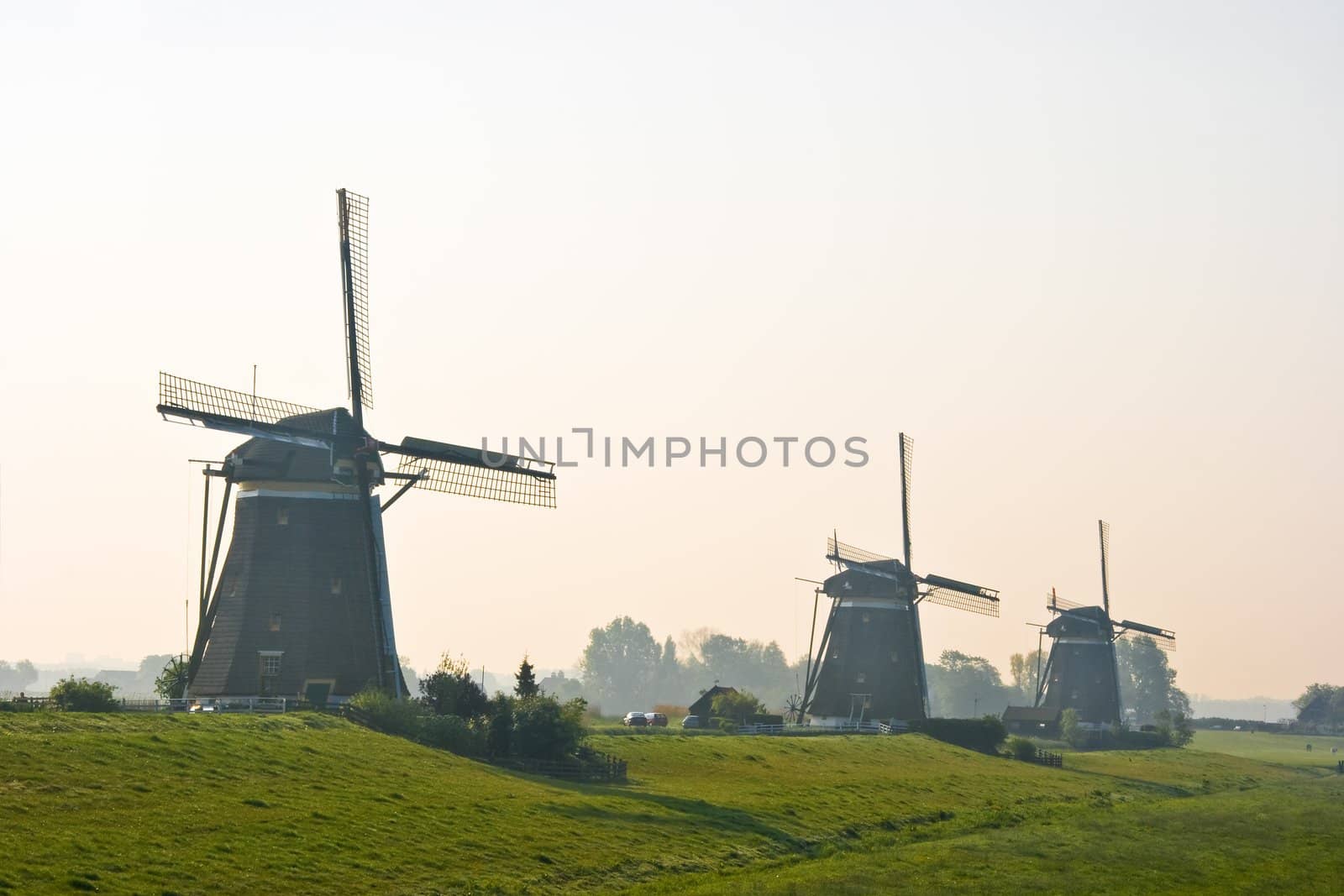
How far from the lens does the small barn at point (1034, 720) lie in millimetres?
136000

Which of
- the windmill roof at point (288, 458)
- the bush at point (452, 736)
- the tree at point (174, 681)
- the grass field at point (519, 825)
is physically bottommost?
the grass field at point (519, 825)

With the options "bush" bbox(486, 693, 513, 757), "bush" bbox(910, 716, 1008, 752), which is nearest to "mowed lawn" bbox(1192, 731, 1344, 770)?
"bush" bbox(910, 716, 1008, 752)

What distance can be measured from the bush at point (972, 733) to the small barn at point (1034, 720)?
39.6 meters

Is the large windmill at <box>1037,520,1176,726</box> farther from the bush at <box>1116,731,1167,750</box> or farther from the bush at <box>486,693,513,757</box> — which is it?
the bush at <box>486,693,513,757</box>

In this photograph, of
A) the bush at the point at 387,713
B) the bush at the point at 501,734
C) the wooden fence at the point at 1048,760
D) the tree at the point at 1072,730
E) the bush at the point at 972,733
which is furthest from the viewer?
the tree at the point at 1072,730

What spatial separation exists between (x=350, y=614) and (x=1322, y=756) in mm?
112431

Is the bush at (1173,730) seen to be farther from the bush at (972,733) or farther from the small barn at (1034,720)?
the bush at (972,733)

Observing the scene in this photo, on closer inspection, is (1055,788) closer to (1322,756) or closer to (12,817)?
(12,817)

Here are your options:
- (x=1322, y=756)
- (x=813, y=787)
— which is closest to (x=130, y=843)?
(x=813, y=787)

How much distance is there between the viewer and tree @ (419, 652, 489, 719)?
2463 inches

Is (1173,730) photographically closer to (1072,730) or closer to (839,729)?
(1072,730)

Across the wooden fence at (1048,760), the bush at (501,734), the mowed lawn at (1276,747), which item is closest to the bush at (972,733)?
the wooden fence at (1048,760)

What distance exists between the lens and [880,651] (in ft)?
340

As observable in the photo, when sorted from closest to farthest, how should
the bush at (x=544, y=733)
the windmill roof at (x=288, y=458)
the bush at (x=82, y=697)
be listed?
the bush at (x=82, y=697)
the bush at (x=544, y=733)
the windmill roof at (x=288, y=458)
